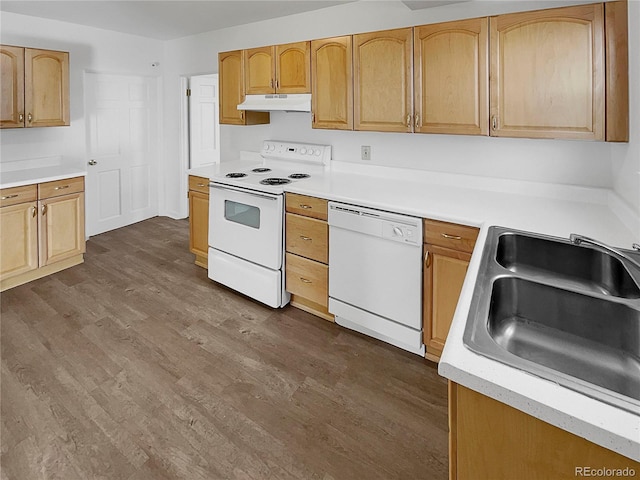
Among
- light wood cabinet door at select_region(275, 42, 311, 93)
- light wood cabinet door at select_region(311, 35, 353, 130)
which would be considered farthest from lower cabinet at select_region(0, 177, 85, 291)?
light wood cabinet door at select_region(311, 35, 353, 130)

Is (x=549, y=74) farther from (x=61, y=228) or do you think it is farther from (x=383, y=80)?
(x=61, y=228)

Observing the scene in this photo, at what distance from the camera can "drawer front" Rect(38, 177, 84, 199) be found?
3.63m

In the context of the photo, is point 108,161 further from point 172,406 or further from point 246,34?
point 172,406

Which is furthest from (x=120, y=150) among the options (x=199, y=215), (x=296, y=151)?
(x=296, y=151)

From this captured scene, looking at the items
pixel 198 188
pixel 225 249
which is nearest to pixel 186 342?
pixel 225 249

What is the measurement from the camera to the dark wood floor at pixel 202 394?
1.77 metres

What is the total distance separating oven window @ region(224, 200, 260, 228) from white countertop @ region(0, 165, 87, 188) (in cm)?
164

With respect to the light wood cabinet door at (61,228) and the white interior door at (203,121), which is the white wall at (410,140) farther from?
the light wood cabinet door at (61,228)

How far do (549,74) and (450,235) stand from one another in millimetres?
982

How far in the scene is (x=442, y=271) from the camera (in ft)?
7.60

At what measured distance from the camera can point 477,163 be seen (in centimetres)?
286

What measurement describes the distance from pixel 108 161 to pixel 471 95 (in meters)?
4.39

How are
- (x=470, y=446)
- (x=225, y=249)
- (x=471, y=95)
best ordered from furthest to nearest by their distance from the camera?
1. (x=225, y=249)
2. (x=471, y=95)
3. (x=470, y=446)

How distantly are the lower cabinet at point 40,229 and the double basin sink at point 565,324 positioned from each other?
369 centimetres
